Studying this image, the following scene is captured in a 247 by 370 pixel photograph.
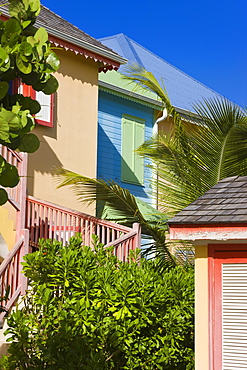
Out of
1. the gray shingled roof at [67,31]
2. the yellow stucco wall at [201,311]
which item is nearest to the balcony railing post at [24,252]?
the yellow stucco wall at [201,311]

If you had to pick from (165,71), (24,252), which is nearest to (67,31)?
(24,252)

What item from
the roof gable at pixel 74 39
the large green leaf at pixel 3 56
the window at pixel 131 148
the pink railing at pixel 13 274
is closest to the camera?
the large green leaf at pixel 3 56

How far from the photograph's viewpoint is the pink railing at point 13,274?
10.3 meters

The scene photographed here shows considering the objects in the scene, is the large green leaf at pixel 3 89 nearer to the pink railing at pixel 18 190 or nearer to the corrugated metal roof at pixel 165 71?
the pink railing at pixel 18 190

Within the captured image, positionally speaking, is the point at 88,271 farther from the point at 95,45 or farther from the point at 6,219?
the point at 95,45

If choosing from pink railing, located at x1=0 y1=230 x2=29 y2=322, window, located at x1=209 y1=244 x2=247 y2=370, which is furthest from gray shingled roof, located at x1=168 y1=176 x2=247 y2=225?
pink railing, located at x1=0 y1=230 x2=29 y2=322

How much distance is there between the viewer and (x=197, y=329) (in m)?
6.85

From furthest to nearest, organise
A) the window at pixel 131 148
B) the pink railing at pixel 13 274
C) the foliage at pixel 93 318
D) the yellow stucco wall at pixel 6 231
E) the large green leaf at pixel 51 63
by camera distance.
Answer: the window at pixel 131 148 → the yellow stucco wall at pixel 6 231 → the pink railing at pixel 13 274 → the foliage at pixel 93 318 → the large green leaf at pixel 51 63

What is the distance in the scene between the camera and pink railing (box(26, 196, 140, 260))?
12.2 m

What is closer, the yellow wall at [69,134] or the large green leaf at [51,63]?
the large green leaf at [51,63]

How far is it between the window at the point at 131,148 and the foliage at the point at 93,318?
9360mm

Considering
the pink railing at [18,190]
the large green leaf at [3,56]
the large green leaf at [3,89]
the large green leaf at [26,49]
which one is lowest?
the large green leaf at [3,89]

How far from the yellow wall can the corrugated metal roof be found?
642 centimetres

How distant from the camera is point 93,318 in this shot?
811 cm
